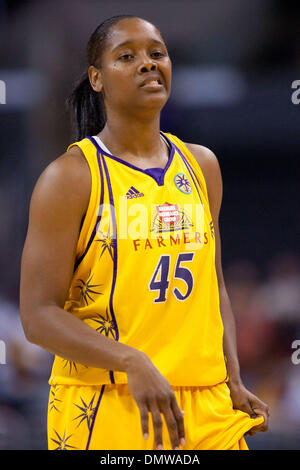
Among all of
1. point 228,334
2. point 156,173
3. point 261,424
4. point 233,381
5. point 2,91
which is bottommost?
point 261,424

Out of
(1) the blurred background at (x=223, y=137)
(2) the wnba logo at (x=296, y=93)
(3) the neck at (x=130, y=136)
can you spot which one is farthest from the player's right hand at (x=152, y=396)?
(2) the wnba logo at (x=296, y=93)

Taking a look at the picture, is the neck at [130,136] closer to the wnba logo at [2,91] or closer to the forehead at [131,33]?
the forehead at [131,33]

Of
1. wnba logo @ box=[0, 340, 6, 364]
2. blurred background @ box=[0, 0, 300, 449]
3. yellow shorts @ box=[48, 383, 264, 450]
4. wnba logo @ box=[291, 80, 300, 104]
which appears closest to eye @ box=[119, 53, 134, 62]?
yellow shorts @ box=[48, 383, 264, 450]

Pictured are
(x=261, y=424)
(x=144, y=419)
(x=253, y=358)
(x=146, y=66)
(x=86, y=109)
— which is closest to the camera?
(x=144, y=419)

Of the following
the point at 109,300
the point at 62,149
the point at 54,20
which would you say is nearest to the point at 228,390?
the point at 109,300

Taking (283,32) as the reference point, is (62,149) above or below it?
below

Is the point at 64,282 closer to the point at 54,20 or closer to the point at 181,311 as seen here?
the point at 181,311

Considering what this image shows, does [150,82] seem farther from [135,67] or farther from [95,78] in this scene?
[95,78]

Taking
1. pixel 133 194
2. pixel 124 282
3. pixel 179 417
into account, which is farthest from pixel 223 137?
pixel 179 417

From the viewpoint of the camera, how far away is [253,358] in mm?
Answer: 3453

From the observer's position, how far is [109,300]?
1.66 meters

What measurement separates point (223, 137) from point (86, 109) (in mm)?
1623

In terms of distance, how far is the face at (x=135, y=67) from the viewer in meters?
1.75

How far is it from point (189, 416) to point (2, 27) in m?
2.53
